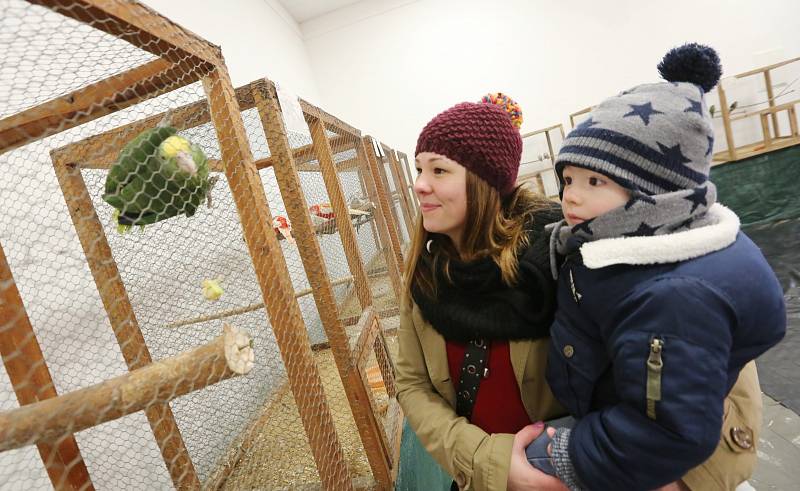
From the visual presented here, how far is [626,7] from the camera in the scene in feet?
16.1

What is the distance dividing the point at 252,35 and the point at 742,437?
13.3ft

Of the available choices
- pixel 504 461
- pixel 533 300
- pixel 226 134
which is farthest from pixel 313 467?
pixel 226 134

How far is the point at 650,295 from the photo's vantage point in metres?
0.54

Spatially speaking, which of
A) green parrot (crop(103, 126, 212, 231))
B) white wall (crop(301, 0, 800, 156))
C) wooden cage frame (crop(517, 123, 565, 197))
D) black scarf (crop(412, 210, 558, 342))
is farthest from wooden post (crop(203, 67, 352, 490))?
white wall (crop(301, 0, 800, 156))

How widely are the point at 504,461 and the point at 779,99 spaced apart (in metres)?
6.54

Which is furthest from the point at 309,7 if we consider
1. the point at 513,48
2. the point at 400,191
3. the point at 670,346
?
the point at 670,346

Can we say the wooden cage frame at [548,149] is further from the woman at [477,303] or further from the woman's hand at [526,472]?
the woman's hand at [526,472]

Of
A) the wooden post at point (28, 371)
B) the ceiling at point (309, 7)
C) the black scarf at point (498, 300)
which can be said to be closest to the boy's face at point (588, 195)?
the black scarf at point (498, 300)

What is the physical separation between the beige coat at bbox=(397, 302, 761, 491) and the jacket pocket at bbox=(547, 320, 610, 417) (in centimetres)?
9

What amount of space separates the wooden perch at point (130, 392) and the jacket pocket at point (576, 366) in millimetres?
545

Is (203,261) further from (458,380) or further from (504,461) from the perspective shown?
(504,461)

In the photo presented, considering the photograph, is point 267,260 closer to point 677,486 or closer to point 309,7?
point 677,486

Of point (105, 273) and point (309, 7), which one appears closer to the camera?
point (105, 273)

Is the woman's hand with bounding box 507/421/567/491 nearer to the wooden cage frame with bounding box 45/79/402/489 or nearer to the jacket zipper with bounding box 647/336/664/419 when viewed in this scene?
the jacket zipper with bounding box 647/336/664/419
